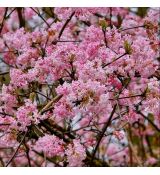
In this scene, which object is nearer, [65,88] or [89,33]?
[65,88]

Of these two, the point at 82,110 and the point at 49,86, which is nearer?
the point at 82,110

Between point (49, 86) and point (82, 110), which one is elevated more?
point (49, 86)

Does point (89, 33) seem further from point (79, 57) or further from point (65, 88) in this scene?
point (65, 88)

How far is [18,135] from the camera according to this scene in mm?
1865

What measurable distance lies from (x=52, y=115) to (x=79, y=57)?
234 millimetres

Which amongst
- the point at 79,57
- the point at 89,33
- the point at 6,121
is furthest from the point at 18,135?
the point at 89,33

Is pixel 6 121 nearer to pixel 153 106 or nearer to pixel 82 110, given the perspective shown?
pixel 82 110

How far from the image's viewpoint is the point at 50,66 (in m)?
2.02

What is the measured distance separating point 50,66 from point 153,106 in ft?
1.33

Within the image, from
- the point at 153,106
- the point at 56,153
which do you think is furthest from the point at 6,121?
the point at 153,106
